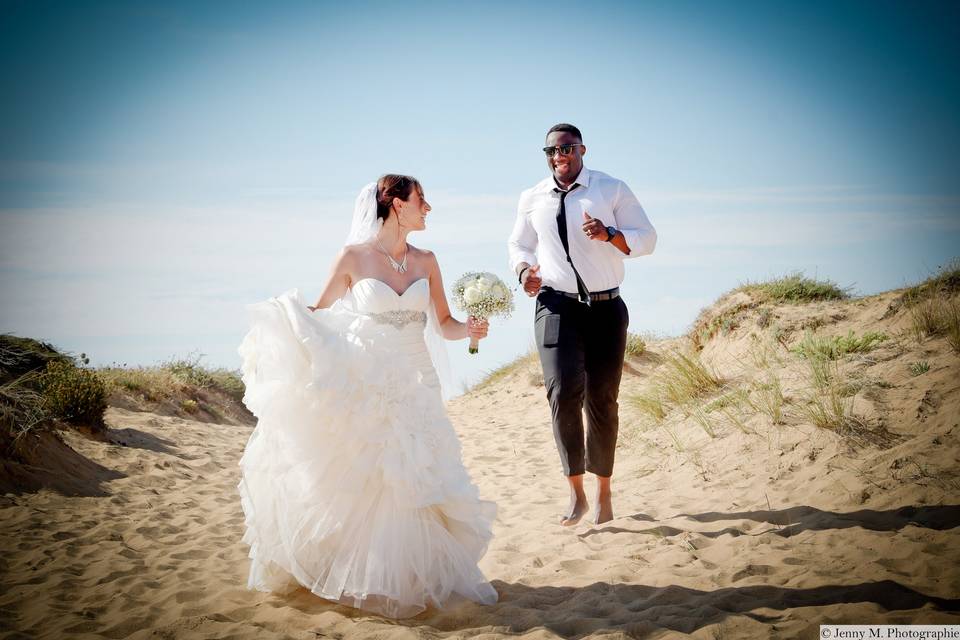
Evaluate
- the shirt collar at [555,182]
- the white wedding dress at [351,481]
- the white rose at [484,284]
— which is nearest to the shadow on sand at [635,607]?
the white wedding dress at [351,481]

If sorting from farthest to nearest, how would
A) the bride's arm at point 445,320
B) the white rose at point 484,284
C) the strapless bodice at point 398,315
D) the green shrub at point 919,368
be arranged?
1. the green shrub at point 919,368
2. the white rose at point 484,284
3. the bride's arm at point 445,320
4. the strapless bodice at point 398,315

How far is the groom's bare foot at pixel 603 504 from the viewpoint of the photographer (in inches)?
217

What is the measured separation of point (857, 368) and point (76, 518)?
8.00m

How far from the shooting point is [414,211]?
481 centimetres

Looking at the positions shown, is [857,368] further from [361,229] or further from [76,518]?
[76,518]

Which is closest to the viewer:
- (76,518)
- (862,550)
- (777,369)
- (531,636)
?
(531,636)

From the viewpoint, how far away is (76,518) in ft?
21.1

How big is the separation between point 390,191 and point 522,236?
4.60 feet

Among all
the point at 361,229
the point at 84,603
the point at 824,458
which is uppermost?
the point at 361,229

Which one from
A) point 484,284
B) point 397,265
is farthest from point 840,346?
point 397,265

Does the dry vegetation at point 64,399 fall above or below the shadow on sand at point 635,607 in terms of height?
above

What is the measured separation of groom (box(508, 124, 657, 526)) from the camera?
527 centimetres

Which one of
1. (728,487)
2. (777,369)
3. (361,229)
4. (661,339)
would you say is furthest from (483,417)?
(361,229)

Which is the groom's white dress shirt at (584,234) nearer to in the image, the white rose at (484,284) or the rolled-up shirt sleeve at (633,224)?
the rolled-up shirt sleeve at (633,224)
